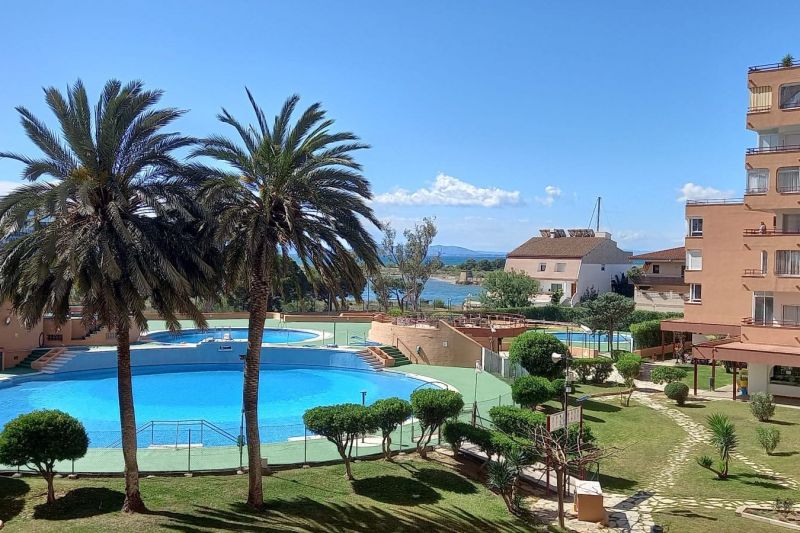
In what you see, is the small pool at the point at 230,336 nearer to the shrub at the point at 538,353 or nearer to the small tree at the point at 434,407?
the shrub at the point at 538,353

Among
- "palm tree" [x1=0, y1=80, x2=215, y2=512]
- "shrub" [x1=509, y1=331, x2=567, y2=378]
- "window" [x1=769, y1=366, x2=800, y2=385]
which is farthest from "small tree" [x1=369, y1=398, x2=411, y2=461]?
"window" [x1=769, y1=366, x2=800, y2=385]

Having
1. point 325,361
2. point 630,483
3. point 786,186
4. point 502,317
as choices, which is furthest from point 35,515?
point 502,317

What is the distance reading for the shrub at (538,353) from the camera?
28484 millimetres

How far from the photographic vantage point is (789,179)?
3138 centimetres

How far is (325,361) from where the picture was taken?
4044 cm

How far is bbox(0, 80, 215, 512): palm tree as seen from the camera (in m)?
13.9

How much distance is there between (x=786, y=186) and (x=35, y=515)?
3341cm

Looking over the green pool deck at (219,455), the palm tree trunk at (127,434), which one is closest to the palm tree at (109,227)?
the palm tree trunk at (127,434)

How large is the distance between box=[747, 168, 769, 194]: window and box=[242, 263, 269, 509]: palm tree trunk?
1067 inches

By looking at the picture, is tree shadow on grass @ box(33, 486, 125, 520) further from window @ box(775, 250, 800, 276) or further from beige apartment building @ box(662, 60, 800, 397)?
window @ box(775, 250, 800, 276)

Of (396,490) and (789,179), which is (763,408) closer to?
(789,179)

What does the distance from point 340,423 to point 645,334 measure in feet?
101

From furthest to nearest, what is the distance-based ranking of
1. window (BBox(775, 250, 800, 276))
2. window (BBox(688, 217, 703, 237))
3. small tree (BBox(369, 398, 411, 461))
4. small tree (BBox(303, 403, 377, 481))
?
1. window (BBox(688, 217, 703, 237))
2. window (BBox(775, 250, 800, 276))
3. small tree (BBox(369, 398, 411, 461))
4. small tree (BBox(303, 403, 377, 481))

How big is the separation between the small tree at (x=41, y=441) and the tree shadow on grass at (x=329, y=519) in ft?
9.86
